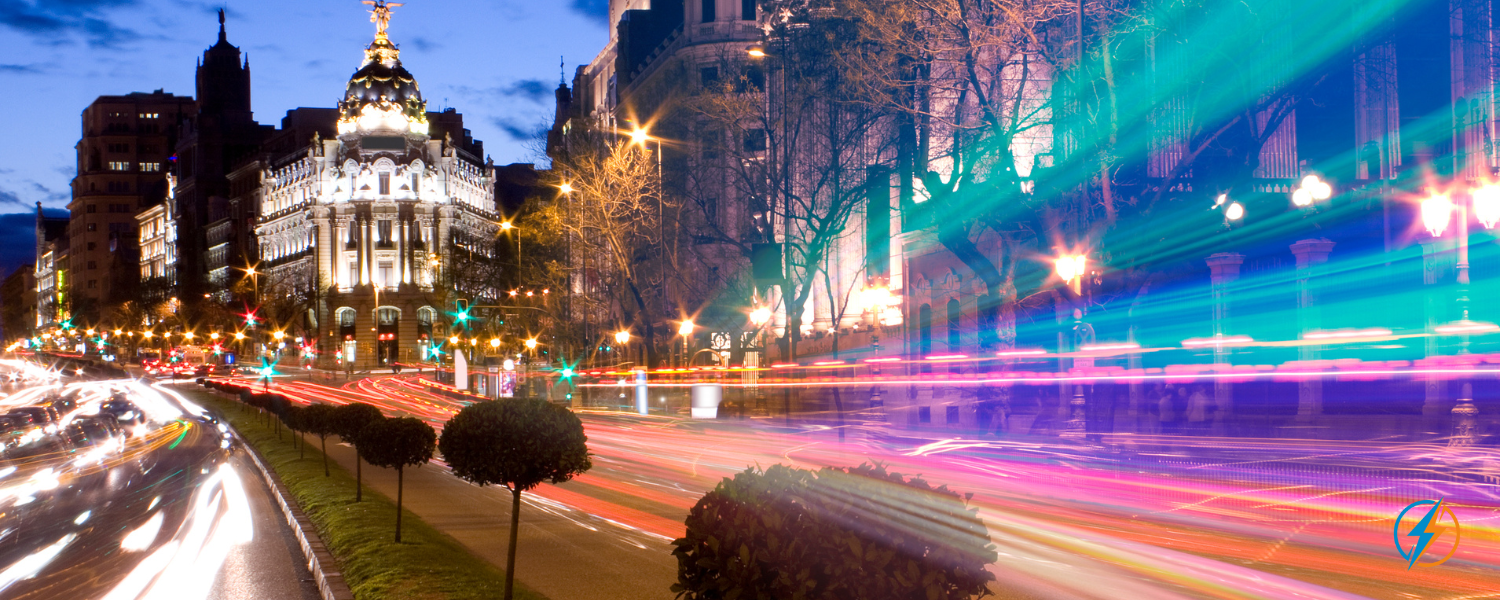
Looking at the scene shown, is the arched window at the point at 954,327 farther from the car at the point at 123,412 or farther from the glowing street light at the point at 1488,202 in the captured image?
the car at the point at 123,412

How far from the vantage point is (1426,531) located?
10414mm

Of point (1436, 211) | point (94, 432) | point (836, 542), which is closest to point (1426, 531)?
point (836, 542)

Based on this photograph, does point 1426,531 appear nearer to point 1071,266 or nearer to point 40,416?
point 1071,266

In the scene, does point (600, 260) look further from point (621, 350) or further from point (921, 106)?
point (921, 106)

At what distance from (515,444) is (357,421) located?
8.88 metres

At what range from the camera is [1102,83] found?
21.8 metres

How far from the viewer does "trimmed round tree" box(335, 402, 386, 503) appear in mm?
15648

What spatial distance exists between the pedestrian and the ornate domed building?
8028 centimetres

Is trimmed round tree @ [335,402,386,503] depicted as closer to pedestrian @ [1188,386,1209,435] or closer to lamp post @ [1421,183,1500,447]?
pedestrian @ [1188,386,1209,435]

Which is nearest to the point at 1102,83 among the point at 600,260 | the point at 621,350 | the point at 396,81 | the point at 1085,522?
the point at 1085,522

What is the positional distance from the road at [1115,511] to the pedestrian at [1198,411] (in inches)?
113

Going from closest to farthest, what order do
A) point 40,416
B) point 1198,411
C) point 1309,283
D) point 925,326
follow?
point 1198,411 < point 1309,283 < point 40,416 < point 925,326

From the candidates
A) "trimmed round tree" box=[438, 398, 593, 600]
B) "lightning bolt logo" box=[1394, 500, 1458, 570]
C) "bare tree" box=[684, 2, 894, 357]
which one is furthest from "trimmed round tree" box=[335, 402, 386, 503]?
"bare tree" box=[684, 2, 894, 357]

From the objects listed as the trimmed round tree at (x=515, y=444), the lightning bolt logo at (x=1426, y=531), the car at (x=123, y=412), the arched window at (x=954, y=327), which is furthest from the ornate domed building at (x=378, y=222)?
the lightning bolt logo at (x=1426, y=531)
